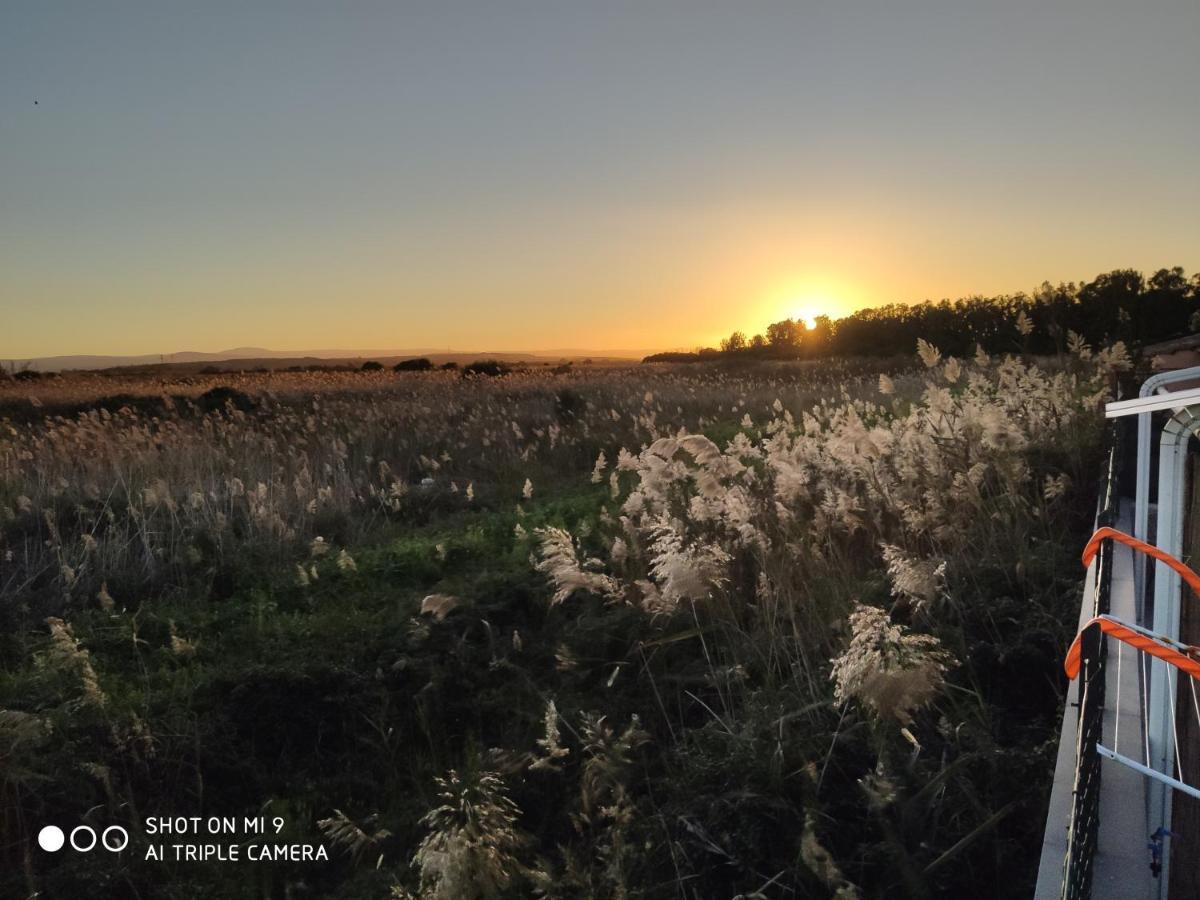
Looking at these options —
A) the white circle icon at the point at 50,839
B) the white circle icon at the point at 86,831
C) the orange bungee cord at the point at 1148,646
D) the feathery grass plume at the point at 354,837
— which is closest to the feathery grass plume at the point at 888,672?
the orange bungee cord at the point at 1148,646

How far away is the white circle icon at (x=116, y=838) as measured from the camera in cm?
348

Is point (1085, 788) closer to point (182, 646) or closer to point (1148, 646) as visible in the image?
point (1148, 646)

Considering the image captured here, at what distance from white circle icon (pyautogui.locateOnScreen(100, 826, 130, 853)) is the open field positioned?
0.07 m

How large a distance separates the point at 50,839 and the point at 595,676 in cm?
253

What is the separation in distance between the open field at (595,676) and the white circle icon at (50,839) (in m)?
0.04

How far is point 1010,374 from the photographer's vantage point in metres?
7.79

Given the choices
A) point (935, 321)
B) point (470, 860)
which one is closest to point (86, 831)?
point (470, 860)

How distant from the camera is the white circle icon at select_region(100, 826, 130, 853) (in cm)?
348

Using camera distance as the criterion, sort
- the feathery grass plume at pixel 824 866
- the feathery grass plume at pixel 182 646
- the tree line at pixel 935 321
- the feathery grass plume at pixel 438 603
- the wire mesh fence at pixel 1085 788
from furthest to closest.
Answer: the tree line at pixel 935 321, the feathery grass plume at pixel 182 646, the feathery grass plume at pixel 438 603, the feathery grass plume at pixel 824 866, the wire mesh fence at pixel 1085 788

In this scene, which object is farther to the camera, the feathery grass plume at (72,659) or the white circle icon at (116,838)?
the feathery grass plume at (72,659)

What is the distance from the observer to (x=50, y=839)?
137 inches

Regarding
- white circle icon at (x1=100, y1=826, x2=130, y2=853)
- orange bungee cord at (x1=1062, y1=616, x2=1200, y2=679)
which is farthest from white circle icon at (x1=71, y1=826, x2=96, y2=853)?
orange bungee cord at (x1=1062, y1=616, x2=1200, y2=679)

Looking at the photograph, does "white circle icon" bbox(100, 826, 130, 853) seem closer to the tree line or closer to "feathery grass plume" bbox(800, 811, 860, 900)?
"feathery grass plume" bbox(800, 811, 860, 900)

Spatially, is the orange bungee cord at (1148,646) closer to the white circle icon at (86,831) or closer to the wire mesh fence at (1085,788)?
the wire mesh fence at (1085,788)
